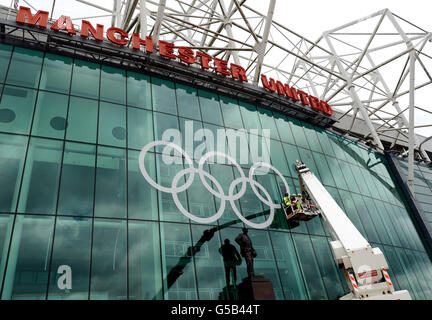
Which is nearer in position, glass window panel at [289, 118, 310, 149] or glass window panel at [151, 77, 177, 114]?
glass window panel at [151, 77, 177, 114]

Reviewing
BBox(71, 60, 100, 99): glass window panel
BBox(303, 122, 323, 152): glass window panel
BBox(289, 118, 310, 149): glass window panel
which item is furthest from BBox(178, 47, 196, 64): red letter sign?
BBox(303, 122, 323, 152): glass window panel

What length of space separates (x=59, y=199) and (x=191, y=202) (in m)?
6.67

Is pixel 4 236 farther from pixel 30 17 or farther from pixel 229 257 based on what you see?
pixel 30 17

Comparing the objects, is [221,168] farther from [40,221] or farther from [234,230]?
[40,221]

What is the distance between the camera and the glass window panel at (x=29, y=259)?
11469mm

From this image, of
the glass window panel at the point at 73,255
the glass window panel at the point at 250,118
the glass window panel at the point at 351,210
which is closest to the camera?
the glass window panel at the point at 73,255

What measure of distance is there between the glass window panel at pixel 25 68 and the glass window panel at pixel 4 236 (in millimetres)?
7787

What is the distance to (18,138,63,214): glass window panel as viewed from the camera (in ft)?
43.9

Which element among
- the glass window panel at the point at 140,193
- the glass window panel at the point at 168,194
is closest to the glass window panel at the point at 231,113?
the glass window panel at the point at 168,194

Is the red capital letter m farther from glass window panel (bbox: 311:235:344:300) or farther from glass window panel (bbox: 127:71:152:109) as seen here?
glass window panel (bbox: 311:235:344:300)

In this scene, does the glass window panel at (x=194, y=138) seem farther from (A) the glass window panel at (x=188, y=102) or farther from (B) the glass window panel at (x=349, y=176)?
(B) the glass window panel at (x=349, y=176)

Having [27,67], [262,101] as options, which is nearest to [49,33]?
[27,67]

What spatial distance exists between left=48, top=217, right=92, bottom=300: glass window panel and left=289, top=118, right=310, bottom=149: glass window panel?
18.1 meters

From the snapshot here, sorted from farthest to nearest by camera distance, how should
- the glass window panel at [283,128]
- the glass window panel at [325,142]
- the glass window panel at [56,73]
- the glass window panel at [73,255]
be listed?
1. the glass window panel at [325,142]
2. the glass window panel at [283,128]
3. the glass window panel at [56,73]
4. the glass window panel at [73,255]
